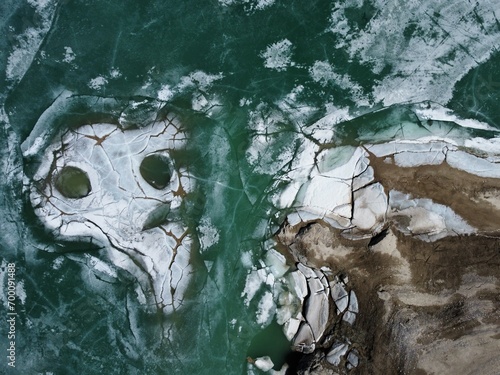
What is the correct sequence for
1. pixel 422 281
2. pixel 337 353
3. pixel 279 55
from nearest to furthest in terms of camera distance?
pixel 422 281 < pixel 337 353 < pixel 279 55

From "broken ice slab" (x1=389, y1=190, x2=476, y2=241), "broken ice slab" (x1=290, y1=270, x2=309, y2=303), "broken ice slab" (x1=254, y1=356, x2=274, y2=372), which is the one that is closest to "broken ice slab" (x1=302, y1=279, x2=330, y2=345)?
"broken ice slab" (x1=290, y1=270, x2=309, y2=303)

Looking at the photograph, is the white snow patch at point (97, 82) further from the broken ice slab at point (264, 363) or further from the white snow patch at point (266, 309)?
the broken ice slab at point (264, 363)

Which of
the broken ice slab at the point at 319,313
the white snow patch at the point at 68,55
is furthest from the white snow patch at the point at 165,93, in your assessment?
the broken ice slab at the point at 319,313

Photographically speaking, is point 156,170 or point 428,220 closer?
point 428,220

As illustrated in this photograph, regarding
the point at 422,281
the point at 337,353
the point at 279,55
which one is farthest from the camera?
the point at 279,55

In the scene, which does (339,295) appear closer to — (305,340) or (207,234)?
(305,340)

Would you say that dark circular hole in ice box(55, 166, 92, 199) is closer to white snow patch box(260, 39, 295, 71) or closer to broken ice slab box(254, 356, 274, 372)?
white snow patch box(260, 39, 295, 71)

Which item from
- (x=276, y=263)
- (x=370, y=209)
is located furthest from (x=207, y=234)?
(x=370, y=209)
